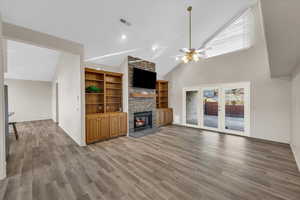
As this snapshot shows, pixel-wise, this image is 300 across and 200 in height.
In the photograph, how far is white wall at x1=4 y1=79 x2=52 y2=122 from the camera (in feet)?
23.4

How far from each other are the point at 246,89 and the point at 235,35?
2223 mm

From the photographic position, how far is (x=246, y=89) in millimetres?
4551

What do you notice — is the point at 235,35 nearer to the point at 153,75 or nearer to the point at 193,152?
the point at 153,75

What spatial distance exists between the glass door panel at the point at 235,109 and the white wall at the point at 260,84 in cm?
32

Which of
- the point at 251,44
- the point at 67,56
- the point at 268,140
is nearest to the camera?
the point at 268,140

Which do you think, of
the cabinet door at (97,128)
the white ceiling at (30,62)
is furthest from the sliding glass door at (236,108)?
the white ceiling at (30,62)

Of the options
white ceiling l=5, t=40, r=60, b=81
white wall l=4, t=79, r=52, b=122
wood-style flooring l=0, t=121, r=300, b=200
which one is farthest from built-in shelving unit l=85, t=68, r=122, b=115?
white wall l=4, t=79, r=52, b=122

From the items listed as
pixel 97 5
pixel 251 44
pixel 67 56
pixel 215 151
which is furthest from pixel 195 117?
pixel 67 56

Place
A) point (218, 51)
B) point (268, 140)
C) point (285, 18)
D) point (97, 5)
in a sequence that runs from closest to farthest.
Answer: point (285, 18) → point (97, 5) → point (268, 140) → point (218, 51)

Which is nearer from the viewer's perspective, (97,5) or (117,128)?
(97,5)

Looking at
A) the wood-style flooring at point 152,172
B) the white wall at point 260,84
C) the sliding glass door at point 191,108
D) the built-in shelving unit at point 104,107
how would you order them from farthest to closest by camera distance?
the sliding glass door at point 191,108, the built-in shelving unit at point 104,107, the white wall at point 260,84, the wood-style flooring at point 152,172

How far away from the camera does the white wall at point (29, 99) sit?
7.14 meters

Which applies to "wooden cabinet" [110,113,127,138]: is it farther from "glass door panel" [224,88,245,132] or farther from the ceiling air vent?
"glass door panel" [224,88,245,132]

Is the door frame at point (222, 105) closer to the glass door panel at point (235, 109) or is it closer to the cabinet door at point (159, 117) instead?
the glass door panel at point (235, 109)
